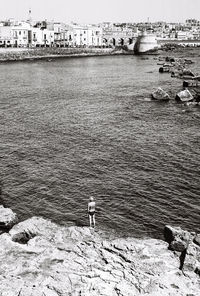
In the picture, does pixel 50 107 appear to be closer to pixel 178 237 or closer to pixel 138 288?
pixel 178 237

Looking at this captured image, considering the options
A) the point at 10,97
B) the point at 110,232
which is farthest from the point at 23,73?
the point at 110,232

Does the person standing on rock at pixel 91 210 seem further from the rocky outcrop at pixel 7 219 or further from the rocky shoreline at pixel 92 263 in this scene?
the rocky outcrop at pixel 7 219

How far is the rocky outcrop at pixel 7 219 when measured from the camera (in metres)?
26.5

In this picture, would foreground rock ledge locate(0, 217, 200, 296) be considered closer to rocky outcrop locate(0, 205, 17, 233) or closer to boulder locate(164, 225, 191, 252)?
boulder locate(164, 225, 191, 252)

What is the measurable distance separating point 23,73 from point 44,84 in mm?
26164

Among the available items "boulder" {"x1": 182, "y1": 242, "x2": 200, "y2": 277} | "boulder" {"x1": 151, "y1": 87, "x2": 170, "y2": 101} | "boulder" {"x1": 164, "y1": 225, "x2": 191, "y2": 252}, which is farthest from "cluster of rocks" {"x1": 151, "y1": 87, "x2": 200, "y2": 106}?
"boulder" {"x1": 182, "y1": 242, "x2": 200, "y2": 277}

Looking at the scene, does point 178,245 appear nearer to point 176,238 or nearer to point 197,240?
point 176,238

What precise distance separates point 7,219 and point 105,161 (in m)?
14.5

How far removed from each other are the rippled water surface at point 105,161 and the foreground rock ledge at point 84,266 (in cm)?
410

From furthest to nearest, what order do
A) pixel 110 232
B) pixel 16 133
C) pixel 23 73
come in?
pixel 23 73 → pixel 16 133 → pixel 110 232

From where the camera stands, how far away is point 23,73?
11781 cm

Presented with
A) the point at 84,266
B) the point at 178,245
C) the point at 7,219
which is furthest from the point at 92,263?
the point at 7,219

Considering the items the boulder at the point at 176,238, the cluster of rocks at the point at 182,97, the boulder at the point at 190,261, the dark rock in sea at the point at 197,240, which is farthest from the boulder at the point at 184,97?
the boulder at the point at 190,261

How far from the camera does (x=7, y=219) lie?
26.8 m
